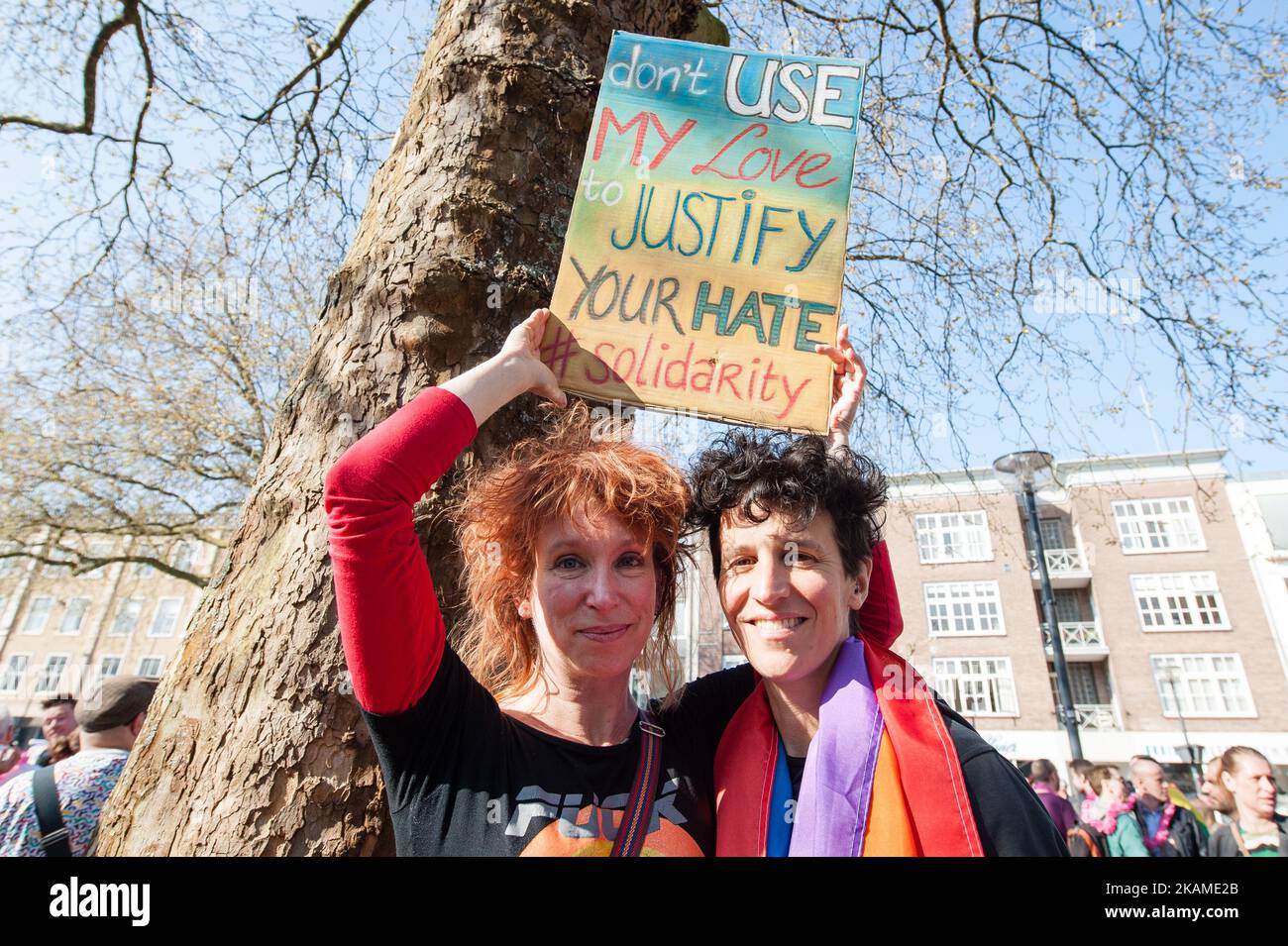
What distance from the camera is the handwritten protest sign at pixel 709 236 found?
1.71m

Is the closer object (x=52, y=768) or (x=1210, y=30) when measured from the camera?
(x=52, y=768)

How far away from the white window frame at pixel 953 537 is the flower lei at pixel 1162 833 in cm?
2129

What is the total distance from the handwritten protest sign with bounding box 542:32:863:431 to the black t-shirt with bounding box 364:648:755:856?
0.75 m

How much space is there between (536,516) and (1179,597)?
100 feet

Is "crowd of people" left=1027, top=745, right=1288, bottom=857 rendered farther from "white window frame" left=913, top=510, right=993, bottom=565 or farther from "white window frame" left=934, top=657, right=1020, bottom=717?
"white window frame" left=913, top=510, right=993, bottom=565

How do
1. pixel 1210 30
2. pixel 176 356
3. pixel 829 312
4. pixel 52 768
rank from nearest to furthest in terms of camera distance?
pixel 829 312
pixel 52 768
pixel 1210 30
pixel 176 356

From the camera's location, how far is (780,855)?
1.32 m

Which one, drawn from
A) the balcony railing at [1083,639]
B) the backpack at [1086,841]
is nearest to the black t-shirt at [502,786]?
the backpack at [1086,841]

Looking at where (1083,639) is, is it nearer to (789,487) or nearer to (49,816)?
(789,487)

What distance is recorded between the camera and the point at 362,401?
5.63 ft

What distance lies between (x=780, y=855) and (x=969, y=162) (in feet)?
18.0

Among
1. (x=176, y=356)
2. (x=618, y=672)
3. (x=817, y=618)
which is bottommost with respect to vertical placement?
(x=618, y=672)
